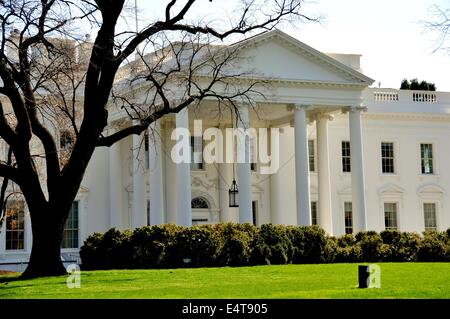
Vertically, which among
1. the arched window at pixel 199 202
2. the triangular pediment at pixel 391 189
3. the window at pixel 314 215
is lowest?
the window at pixel 314 215

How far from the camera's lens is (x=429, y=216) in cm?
4800

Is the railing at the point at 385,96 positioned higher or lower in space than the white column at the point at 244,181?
higher

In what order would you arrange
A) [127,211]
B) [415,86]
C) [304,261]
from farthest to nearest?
[415,86] < [127,211] < [304,261]

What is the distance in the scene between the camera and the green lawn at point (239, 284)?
17.0m

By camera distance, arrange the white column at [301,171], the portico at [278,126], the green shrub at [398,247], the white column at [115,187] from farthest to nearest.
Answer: the white column at [115,187]
the white column at [301,171]
the portico at [278,126]
the green shrub at [398,247]

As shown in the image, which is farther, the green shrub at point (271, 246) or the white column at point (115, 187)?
the white column at point (115, 187)

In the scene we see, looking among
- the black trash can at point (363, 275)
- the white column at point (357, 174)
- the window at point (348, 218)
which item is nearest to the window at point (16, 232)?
the white column at point (357, 174)

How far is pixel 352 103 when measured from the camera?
3906 centimetres

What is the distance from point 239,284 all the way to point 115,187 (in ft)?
70.7

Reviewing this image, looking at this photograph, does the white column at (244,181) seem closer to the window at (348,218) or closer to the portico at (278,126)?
the portico at (278,126)

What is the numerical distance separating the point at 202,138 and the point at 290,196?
5.97 m

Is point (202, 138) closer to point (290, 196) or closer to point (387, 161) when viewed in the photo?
point (290, 196)

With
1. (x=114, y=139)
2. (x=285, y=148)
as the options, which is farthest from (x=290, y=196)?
(x=114, y=139)

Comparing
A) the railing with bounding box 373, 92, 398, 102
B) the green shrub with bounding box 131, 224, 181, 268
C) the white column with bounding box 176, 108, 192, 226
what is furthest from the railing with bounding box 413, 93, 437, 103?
the green shrub with bounding box 131, 224, 181, 268
